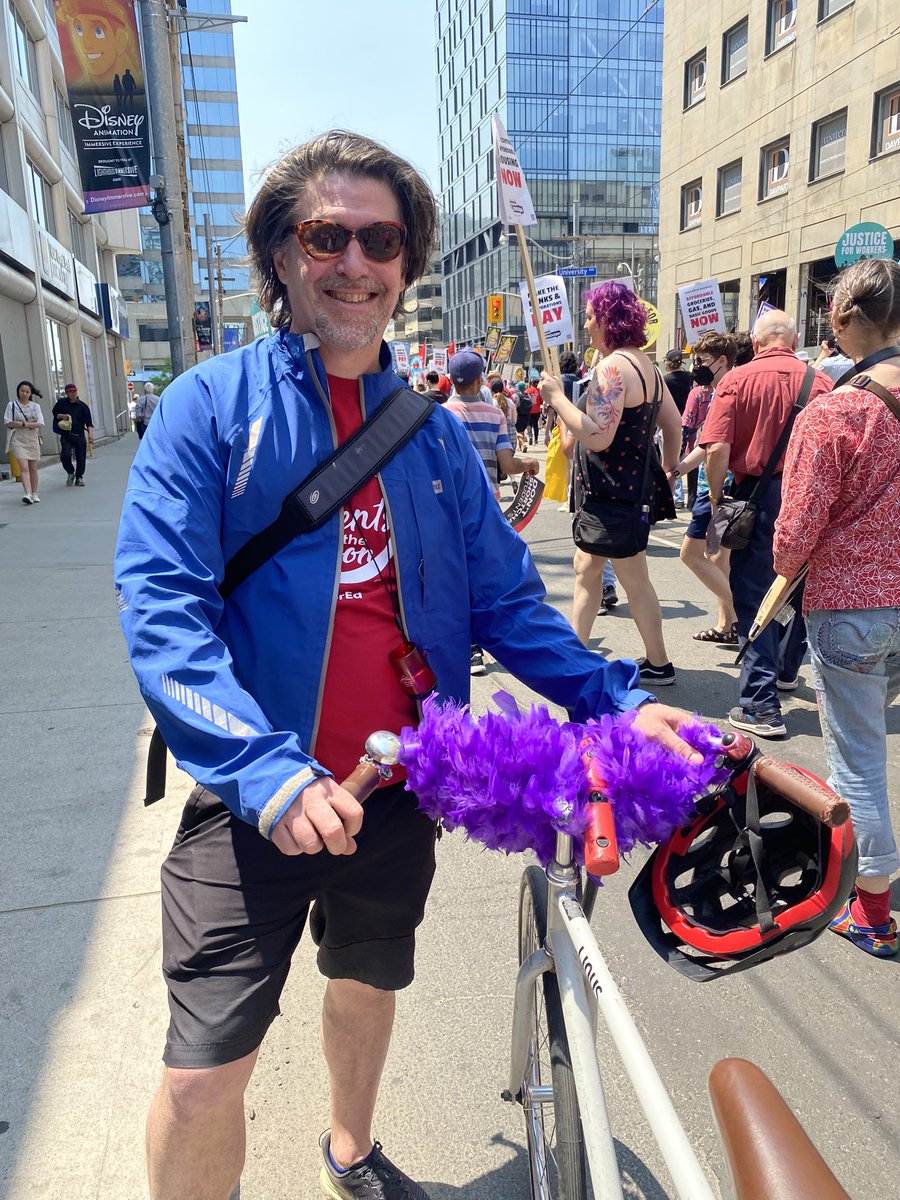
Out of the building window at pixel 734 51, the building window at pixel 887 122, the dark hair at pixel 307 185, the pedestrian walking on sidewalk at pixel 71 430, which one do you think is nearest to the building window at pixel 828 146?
the building window at pixel 887 122

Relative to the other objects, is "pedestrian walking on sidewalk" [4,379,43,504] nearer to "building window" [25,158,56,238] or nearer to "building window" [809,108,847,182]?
"building window" [25,158,56,238]

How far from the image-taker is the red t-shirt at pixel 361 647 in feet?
5.39

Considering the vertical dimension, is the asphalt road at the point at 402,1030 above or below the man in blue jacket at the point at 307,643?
below

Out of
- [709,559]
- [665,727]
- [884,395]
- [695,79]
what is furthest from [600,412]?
[695,79]

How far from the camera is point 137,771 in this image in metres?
4.15

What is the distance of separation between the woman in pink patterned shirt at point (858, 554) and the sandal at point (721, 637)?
330cm

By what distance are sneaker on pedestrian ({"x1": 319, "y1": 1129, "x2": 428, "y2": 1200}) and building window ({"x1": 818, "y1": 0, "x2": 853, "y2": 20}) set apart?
76.2ft

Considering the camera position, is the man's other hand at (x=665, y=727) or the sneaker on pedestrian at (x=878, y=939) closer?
the man's other hand at (x=665, y=727)

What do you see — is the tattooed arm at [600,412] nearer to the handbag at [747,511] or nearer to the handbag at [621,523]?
the handbag at [621,523]

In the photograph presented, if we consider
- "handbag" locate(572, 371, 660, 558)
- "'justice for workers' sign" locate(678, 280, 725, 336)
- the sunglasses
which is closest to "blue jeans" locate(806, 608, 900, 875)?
the sunglasses

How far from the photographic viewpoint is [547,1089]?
5.53ft

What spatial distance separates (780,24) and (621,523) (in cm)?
2231

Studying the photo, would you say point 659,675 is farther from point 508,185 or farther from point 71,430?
point 71,430

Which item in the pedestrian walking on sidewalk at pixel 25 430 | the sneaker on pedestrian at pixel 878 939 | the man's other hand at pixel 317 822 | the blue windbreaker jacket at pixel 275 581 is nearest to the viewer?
the man's other hand at pixel 317 822
